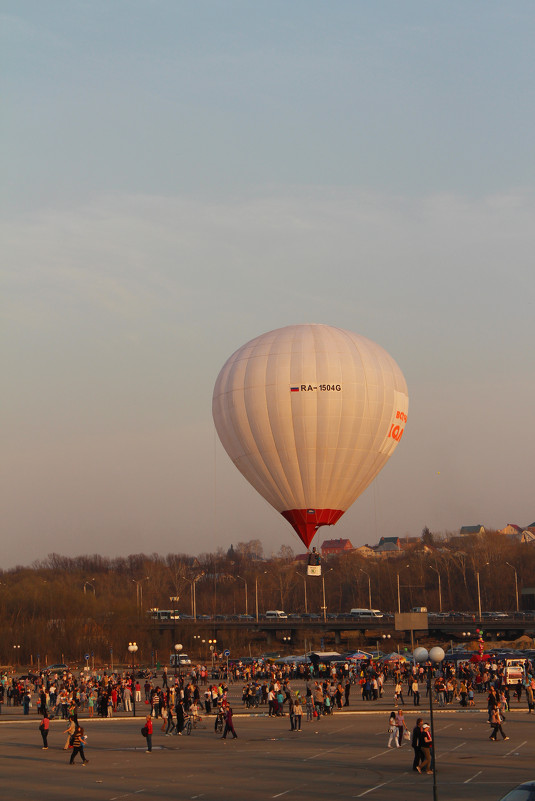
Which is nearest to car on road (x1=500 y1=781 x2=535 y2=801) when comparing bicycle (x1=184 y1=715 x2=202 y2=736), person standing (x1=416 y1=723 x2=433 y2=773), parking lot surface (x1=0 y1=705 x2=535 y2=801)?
A: parking lot surface (x1=0 y1=705 x2=535 y2=801)

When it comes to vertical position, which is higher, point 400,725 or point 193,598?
point 193,598

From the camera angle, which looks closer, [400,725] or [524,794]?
[524,794]

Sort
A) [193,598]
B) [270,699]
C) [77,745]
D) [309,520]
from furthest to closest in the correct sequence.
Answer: [193,598], [309,520], [270,699], [77,745]

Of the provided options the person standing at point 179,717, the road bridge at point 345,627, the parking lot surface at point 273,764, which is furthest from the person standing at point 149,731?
the road bridge at point 345,627

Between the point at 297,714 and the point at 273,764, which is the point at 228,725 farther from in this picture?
the point at 273,764

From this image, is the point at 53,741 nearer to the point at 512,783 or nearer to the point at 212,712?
the point at 212,712

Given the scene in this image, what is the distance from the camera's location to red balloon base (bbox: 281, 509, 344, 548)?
2039 inches

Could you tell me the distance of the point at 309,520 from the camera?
51.8 meters

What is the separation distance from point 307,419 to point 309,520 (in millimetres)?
5057

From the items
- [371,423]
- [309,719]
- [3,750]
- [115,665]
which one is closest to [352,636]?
[115,665]

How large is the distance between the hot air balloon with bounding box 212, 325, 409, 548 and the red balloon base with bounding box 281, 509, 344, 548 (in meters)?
0.05

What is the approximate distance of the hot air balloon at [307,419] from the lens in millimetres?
51844

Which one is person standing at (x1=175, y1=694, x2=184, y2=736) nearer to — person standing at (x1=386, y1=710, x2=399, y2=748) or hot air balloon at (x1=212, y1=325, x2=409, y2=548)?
person standing at (x1=386, y1=710, x2=399, y2=748)

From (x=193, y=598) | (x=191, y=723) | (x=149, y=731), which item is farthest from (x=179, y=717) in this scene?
(x=193, y=598)
